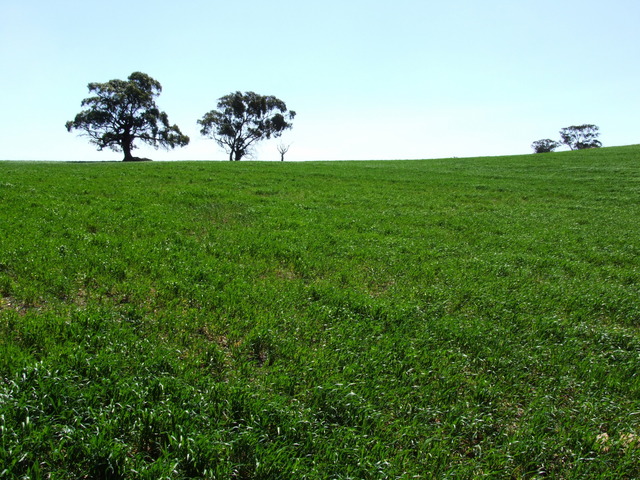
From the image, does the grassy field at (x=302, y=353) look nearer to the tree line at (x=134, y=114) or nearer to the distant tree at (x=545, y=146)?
the tree line at (x=134, y=114)

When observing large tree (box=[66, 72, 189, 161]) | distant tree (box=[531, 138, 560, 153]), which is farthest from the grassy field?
distant tree (box=[531, 138, 560, 153])

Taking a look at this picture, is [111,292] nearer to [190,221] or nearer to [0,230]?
[0,230]

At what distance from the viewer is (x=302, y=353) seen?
198 inches

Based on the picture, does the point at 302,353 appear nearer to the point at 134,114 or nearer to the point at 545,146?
the point at 134,114

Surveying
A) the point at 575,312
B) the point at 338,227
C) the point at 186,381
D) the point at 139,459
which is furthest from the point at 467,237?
the point at 139,459

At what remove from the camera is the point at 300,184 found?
943 inches

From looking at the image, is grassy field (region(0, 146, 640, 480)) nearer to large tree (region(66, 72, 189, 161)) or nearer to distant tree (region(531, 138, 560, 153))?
large tree (region(66, 72, 189, 161))

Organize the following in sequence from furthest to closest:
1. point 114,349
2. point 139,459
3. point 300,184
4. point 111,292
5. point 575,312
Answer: point 300,184 → point 575,312 → point 111,292 → point 114,349 → point 139,459

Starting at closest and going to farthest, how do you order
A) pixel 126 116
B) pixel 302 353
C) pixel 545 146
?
pixel 302 353
pixel 126 116
pixel 545 146

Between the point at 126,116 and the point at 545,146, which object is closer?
the point at 126,116

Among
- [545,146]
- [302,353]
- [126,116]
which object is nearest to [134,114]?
[126,116]

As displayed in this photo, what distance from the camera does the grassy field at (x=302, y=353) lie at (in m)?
3.34

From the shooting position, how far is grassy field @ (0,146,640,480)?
334 cm

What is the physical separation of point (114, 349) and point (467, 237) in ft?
38.8
